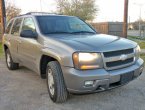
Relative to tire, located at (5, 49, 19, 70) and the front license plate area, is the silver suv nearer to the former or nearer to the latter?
the front license plate area

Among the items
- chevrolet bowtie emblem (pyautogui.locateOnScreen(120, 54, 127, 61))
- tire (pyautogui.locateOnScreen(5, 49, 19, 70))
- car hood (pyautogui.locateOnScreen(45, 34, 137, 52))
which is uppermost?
car hood (pyautogui.locateOnScreen(45, 34, 137, 52))

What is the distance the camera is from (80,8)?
115ft

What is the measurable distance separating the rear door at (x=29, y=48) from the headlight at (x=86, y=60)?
1.28 meters

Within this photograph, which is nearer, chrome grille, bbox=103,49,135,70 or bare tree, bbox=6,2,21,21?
chrome grille, bbox=103,49,135,70

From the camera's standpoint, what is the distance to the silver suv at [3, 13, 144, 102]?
12.9ft

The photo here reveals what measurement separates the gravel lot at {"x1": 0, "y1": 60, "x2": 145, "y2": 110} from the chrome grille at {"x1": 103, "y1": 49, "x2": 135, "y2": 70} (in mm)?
744

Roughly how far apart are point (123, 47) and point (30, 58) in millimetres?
2165

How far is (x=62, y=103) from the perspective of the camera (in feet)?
14.7

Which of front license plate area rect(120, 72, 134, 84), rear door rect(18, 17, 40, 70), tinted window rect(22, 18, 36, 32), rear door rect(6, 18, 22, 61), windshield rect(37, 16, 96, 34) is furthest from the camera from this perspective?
rear door rect(6, 18, 22, 61)

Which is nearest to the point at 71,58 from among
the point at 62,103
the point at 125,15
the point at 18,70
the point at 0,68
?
the point at 62,103

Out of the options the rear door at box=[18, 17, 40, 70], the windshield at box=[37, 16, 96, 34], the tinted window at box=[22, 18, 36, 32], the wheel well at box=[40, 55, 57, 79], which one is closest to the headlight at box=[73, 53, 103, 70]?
the wheel well at box=[40, 55, 57, 79]

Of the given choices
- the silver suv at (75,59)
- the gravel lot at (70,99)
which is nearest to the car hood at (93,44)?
the silver suv at (75,59)

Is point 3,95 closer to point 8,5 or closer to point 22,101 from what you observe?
point 22,101

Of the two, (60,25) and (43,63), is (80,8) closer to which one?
(60,25)
